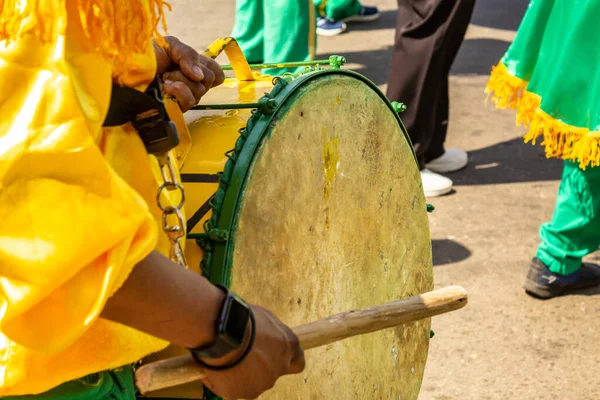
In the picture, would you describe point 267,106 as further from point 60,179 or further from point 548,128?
point 548,128

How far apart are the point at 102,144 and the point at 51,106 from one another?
0.43 feet

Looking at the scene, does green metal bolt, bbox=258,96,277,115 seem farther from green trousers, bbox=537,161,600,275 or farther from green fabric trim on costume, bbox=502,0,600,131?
green trousers, bbox=537,161,600,275

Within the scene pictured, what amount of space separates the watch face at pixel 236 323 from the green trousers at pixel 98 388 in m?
0.21

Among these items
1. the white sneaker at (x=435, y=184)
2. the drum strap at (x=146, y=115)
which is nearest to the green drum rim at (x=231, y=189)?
the drum strap at (x=146, y=115)

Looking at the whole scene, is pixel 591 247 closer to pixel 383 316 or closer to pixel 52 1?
pixel 383 316

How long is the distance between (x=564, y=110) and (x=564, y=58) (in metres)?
0.17

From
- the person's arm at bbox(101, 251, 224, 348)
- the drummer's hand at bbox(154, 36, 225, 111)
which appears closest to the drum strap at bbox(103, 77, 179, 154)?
the person's arm at bbox(101, 251, 224, 348)

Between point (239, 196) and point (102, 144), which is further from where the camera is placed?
point (239, 196)

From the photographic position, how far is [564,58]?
9.03 feet

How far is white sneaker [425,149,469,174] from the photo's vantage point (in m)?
4.17

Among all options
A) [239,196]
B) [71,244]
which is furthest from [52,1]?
[239,196]

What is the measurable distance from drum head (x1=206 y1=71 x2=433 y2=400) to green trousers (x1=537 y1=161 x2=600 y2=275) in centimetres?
94

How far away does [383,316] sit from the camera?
1.38 metres

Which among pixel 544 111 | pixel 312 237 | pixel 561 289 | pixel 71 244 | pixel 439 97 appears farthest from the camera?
pixel 439 97
